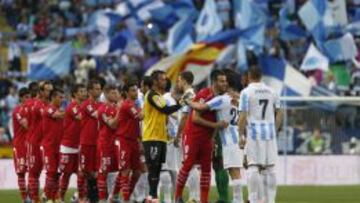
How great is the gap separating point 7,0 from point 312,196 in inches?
849

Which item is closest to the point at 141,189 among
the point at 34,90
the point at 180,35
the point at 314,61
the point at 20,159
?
the point at 20,159

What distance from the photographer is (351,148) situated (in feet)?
124

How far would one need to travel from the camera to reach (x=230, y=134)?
25.7m

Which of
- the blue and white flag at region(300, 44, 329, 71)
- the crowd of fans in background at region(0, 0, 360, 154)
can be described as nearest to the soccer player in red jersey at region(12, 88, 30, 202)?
the crowd of fans in background at region(0, 0, 360, 154)

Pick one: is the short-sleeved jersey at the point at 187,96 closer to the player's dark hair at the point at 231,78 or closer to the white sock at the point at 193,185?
the player's dark hair at the point at 231,78

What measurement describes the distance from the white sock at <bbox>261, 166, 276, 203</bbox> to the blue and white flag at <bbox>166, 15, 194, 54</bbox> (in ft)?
61.9

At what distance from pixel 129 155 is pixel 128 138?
1.06 feet

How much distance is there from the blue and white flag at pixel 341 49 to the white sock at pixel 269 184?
706 inches

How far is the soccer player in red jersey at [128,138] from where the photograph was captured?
26.5m

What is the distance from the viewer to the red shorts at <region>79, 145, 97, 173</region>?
2759cm

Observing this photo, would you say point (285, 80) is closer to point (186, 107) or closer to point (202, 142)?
point (186, 107)

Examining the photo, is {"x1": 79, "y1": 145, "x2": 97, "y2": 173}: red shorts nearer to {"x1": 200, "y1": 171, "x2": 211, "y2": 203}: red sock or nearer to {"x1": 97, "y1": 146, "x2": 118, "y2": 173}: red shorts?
{"x1": 97, "y1": 146, "x2": 118, "y2": 173}: red shorts

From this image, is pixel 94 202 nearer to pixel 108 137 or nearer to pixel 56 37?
pixel 108 137

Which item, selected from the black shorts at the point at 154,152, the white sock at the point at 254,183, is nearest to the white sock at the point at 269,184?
the white sock at the point at 254,183
